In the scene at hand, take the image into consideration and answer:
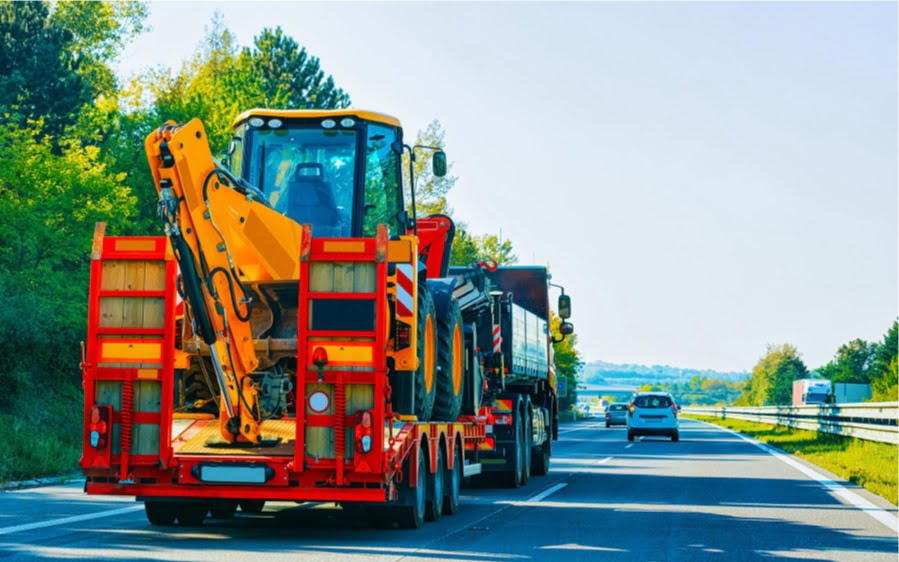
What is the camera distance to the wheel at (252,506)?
569 inches

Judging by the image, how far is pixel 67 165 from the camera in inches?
1137

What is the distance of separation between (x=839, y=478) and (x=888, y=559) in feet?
36.8

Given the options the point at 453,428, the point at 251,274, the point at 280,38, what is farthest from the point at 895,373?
the point at 251,274

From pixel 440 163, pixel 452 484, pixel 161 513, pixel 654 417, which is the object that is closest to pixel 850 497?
pixel 452 484

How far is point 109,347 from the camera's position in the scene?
438 inches

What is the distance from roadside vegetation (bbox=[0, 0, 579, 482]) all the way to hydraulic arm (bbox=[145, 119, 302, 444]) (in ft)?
25.4

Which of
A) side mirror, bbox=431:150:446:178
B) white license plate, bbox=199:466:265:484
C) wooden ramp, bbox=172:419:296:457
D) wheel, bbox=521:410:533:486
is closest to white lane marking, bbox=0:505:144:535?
wooden ramp, bbox=172:419:296:457

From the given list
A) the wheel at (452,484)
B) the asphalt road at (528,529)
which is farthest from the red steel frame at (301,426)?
the wheel at (452,484)

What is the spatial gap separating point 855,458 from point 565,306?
22.0 ft

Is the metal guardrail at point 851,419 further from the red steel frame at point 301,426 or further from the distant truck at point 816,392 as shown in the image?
the distant truck at point 816,392

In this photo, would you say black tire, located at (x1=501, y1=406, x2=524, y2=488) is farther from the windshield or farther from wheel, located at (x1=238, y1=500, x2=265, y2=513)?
the windshield

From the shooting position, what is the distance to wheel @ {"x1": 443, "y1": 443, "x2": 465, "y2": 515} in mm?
14359

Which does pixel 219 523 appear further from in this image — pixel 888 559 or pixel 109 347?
pixel 888 559

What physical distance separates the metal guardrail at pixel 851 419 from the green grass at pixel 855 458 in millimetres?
251
